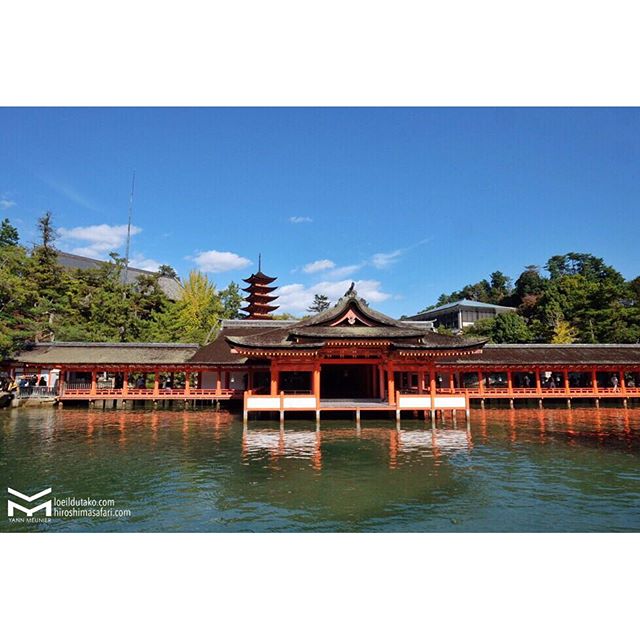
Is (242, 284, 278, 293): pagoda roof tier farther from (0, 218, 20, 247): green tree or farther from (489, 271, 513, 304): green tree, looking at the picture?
(489, 271, 513, 304): green tree

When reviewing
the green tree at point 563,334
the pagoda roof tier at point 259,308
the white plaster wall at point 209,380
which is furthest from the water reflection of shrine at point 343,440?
the pagoda roof tier at point 259,308

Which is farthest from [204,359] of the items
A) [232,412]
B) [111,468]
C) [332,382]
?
[111,468]

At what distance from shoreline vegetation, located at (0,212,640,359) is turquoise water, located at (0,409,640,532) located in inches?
568

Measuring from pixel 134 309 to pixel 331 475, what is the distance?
34.6 metres

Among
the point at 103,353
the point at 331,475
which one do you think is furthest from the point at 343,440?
the point at 103,353

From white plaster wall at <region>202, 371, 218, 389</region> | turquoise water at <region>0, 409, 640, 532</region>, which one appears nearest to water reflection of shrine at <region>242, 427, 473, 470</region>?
turquoise water at <region>0, 409, 640, 532</region>

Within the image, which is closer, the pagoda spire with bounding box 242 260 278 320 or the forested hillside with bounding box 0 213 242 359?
the forested hillside with bounding box 0 213 242 359

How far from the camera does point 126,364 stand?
2811 centimetres

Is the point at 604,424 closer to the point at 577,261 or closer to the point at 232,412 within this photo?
the point at 232,412

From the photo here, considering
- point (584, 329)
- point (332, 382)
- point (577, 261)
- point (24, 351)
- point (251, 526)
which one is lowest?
point (251, 526)

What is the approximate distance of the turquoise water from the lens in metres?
8.75

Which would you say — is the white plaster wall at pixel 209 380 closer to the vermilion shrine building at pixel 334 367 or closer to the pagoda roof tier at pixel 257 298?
the vermilion shrine building at pixel 334 367

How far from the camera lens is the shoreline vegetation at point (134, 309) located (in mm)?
31078

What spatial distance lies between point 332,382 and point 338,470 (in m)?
16.6
